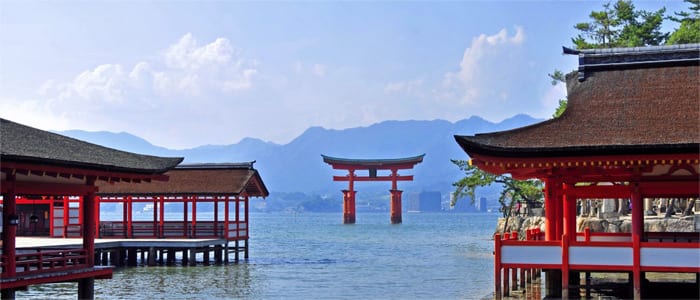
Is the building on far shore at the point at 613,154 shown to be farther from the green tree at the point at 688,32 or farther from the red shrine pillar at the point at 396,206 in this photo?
the red shrine pillar at the point at 396,206

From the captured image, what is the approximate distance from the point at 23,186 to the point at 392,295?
587 inches

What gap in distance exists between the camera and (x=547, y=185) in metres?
22.2

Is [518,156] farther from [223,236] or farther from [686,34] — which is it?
[686,34]

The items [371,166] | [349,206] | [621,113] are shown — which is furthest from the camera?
[349,206]

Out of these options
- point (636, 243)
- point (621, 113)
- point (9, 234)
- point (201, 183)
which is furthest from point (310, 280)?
point (636, 243)

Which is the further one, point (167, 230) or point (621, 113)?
point (167, 230)

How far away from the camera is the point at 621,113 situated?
21.7m

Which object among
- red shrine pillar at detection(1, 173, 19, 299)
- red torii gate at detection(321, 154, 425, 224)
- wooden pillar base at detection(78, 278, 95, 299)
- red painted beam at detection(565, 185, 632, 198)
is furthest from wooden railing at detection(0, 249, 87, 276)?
red torii gate at detection(321, 154, 425, 224)

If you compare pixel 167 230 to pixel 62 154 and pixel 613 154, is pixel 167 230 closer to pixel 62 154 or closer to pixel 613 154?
pixel 62 154

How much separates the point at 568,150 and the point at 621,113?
2238 mm

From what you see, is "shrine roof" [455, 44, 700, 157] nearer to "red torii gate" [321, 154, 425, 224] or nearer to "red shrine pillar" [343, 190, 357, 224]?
"red torii gate" [321, 154, 425, 224]

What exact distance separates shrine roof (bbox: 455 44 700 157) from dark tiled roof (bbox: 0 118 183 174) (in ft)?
27.8

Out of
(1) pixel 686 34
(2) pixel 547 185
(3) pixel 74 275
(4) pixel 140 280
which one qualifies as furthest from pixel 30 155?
(1) pixel 686 34

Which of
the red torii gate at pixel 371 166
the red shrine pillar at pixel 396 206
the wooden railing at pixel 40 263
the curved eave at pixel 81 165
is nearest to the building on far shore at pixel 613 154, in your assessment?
the curved eave at pixel 81 165
